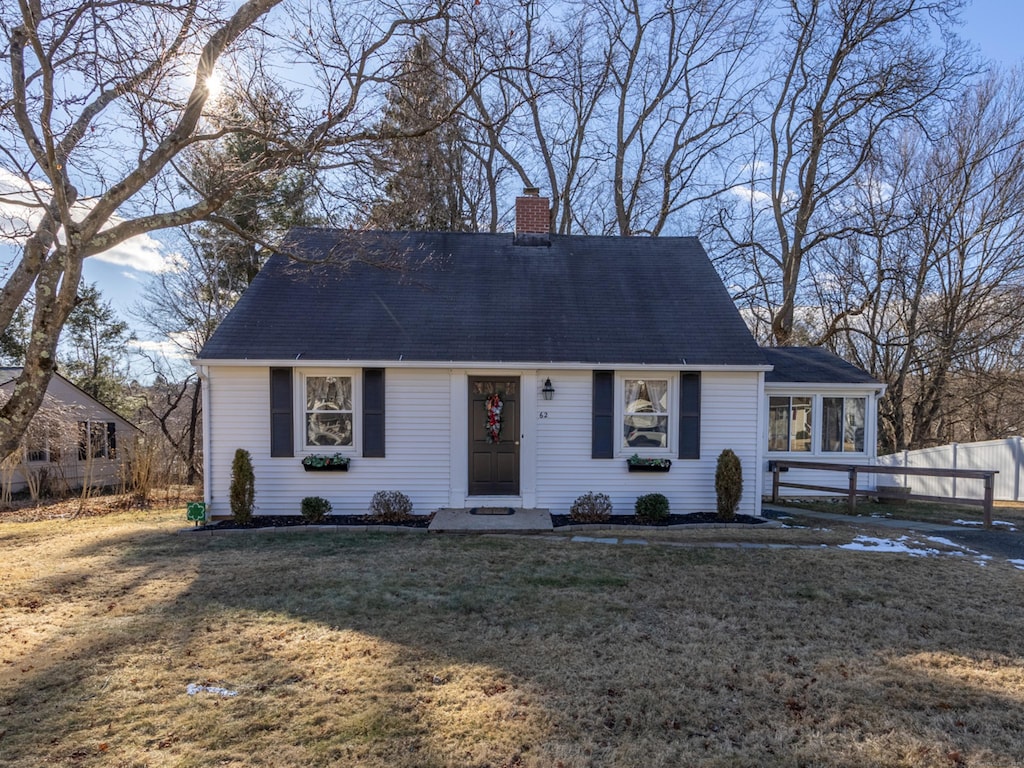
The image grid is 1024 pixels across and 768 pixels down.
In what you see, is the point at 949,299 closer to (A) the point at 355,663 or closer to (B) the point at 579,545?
(B) the point at 579,545

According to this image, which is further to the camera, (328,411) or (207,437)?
(328,411)

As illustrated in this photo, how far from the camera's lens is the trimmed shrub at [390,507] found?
343 inches

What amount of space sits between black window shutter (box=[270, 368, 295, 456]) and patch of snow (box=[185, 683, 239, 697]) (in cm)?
554

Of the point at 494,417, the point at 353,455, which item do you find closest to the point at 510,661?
the point at 494,417

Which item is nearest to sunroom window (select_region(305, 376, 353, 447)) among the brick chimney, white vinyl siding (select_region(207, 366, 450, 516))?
white vinyl siding (select_region(207, 366, 450, 516))

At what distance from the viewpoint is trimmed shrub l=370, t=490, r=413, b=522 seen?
8.70 metres

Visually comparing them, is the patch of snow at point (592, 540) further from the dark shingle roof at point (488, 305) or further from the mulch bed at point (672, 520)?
the dark shingle roof at point (488, 305)

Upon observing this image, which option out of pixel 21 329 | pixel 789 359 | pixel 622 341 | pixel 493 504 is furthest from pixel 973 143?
pixel 21 329

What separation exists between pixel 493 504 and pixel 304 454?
10.3ft

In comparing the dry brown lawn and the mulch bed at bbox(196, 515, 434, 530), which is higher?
the dry brown lawn

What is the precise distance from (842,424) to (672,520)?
17.9 feet

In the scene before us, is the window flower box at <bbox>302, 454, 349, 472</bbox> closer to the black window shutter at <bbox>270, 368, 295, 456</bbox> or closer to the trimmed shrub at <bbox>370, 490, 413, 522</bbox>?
the black window shutter at <bbox>270, 368, 295, 456</bbox>

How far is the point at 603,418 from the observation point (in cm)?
909

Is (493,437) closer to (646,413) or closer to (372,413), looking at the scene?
(372,413)
